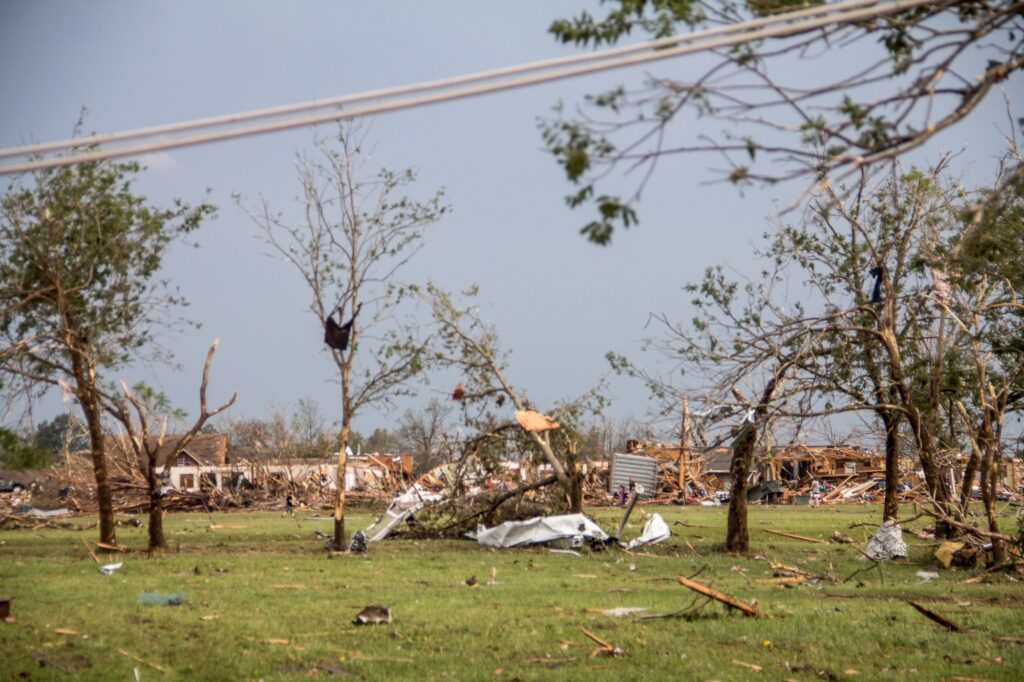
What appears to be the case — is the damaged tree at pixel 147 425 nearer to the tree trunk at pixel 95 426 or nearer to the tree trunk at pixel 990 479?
the tree trunk at pixel 95 426

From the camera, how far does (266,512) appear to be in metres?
34.0

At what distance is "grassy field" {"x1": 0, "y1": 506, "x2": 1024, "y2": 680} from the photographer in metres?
8.23

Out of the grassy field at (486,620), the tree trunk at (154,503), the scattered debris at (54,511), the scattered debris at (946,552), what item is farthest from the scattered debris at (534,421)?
the scattered debris at (54,511)

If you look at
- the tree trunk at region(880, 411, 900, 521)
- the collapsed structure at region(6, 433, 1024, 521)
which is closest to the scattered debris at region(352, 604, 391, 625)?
the tree trunk at region(880, 411, 900, 521)

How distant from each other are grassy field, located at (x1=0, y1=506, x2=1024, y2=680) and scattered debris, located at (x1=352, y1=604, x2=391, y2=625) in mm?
144

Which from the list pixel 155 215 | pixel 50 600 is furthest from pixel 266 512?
pixel 50 600

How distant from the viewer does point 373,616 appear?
10305 millimetres

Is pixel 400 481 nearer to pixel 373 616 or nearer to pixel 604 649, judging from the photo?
pixel 373 616

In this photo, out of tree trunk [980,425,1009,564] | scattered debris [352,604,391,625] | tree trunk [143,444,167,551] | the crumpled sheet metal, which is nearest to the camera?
scattered debris [352,604,391,625]

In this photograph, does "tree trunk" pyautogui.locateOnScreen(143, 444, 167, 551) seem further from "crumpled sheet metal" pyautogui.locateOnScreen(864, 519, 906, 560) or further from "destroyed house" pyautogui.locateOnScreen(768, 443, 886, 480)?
"destroyed house" pyautogui.locateOnScreen(768, 443, 886, 480)

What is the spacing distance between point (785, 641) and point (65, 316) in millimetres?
12579

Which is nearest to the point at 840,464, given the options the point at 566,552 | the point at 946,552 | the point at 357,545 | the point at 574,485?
the point at 574,485

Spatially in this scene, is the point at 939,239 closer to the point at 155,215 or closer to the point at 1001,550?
the point at 1001,550

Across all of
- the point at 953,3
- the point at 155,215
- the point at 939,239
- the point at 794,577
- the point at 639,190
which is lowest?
the point at 794,577
